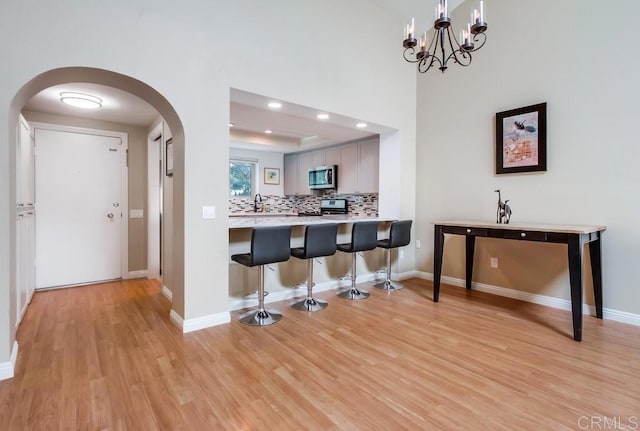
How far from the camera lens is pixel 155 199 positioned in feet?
14.8

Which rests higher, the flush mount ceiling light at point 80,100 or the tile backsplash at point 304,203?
the flush mount ceiling light at point 80,100

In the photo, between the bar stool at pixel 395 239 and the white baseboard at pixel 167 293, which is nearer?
the white baseboard at pixel 167 293

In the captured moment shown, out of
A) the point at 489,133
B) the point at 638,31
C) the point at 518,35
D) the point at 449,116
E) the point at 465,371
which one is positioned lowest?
the point at 465,371

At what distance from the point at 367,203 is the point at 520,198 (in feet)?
8.21

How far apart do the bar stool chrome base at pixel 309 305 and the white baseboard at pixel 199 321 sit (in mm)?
731

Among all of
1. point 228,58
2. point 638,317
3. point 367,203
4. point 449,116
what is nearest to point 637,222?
point 638,317

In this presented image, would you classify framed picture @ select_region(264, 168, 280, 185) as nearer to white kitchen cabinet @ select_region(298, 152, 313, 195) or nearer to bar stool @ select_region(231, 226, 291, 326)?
white kitchen cabinet @ select_region(298, 152, 313, 195)

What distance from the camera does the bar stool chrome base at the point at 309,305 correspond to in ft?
10.7

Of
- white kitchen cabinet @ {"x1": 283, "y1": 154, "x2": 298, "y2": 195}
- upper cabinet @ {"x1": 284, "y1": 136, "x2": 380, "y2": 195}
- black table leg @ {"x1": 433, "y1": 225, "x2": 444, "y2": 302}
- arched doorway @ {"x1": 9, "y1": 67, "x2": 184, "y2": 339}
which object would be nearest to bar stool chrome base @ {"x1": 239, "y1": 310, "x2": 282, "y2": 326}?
arched doorway @ {"x1": 9, "y1": 67, "x2": 184, "y2": 339}

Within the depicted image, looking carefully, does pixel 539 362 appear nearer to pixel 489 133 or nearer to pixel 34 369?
pixel 489 133

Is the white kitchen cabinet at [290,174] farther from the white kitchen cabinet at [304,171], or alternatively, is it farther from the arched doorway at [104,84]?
the arched doorway at [104,84]

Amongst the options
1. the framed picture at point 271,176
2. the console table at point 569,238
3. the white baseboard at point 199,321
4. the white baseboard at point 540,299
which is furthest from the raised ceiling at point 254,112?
the white baseboard at point 540,299

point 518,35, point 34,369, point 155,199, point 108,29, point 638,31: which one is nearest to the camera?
point 34,369

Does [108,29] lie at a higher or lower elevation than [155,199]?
higher
